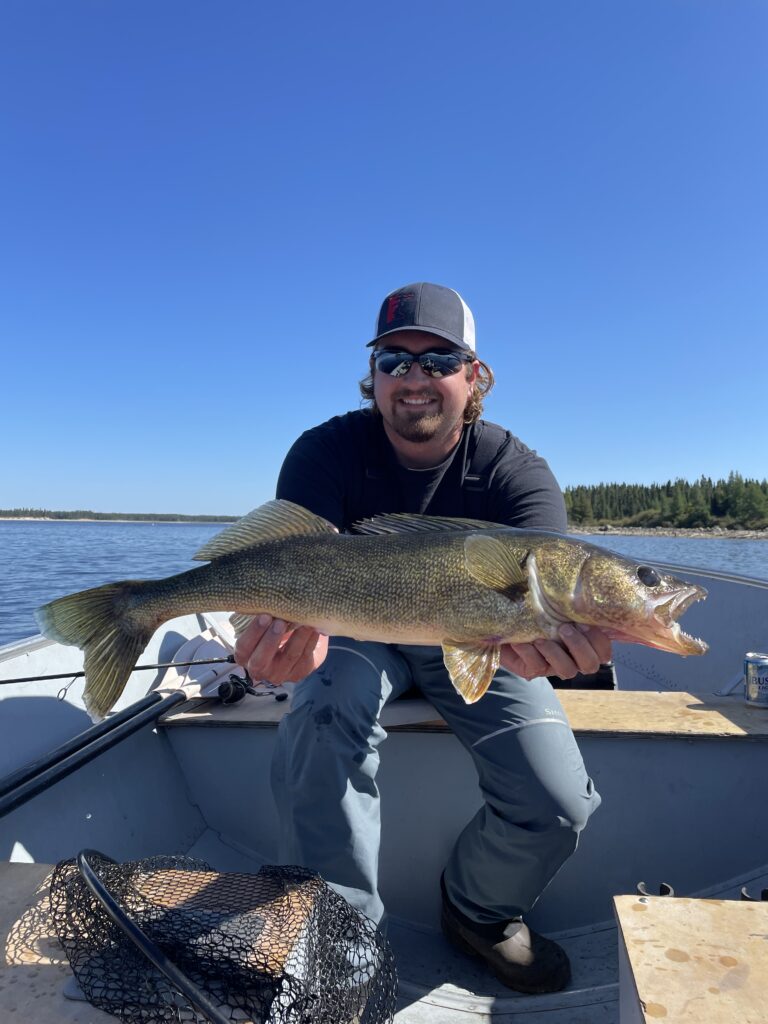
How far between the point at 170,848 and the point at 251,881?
192cm

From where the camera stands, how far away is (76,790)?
142 inches

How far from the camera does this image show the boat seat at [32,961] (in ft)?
6.04

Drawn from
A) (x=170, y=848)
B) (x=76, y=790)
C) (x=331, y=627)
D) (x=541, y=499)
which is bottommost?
(x=170, y=848)

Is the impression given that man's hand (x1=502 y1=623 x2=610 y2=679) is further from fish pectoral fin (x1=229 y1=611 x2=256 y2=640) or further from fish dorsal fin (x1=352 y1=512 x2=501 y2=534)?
fish pectoral fin (x1=229 y1=611 x2=256 y2=640)

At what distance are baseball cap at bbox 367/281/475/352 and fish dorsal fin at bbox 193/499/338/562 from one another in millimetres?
1372

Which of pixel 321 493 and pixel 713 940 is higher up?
pixel 321 493

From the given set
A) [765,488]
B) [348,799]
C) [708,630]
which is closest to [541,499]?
[348,799]

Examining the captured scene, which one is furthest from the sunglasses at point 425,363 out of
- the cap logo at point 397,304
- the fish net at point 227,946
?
the fish net at point 227,946

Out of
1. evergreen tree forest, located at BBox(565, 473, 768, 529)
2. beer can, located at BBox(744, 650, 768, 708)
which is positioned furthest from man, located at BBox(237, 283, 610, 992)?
evergreen tree forest, located at BBox(565, 473, 768, 529)

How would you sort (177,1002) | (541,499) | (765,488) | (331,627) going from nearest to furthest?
(177,1002), (331,627), (541,499), (765,488)

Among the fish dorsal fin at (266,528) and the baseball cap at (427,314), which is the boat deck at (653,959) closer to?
the fish dorsal fin at (266,528)

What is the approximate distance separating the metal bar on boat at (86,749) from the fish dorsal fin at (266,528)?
1107mm

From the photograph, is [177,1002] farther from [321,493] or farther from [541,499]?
[541,499]

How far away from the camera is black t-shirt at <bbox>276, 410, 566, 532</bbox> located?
398 cm
